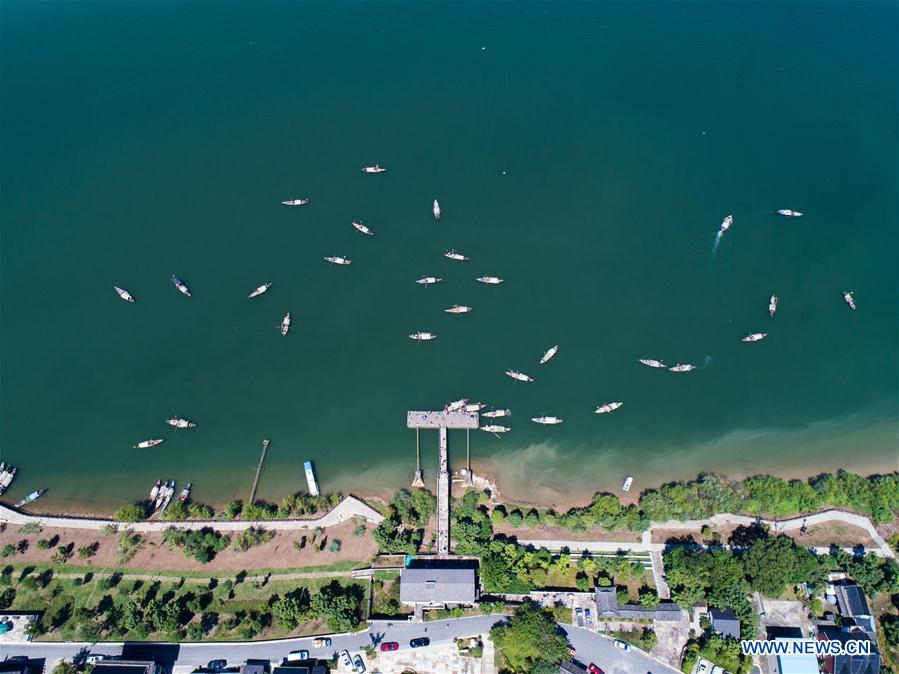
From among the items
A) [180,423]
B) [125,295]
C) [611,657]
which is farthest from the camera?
[125,295]

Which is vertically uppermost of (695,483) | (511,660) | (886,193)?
(886,193)

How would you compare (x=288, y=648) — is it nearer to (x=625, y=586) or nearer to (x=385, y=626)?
(x=385, y=626)

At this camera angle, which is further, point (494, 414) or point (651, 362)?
point (651, 362)

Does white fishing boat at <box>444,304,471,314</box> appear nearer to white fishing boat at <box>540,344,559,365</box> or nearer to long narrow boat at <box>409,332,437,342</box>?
long narrow boat at <box>409,332,437,342</box>

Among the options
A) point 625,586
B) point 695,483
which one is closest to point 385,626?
point 625,586

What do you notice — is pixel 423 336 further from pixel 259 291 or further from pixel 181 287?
pixel 181 287

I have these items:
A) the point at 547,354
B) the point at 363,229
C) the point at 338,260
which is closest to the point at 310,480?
the point at 338,260

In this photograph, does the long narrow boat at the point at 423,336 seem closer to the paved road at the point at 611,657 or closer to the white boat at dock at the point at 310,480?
the white boat at dock at the point at 310,480
